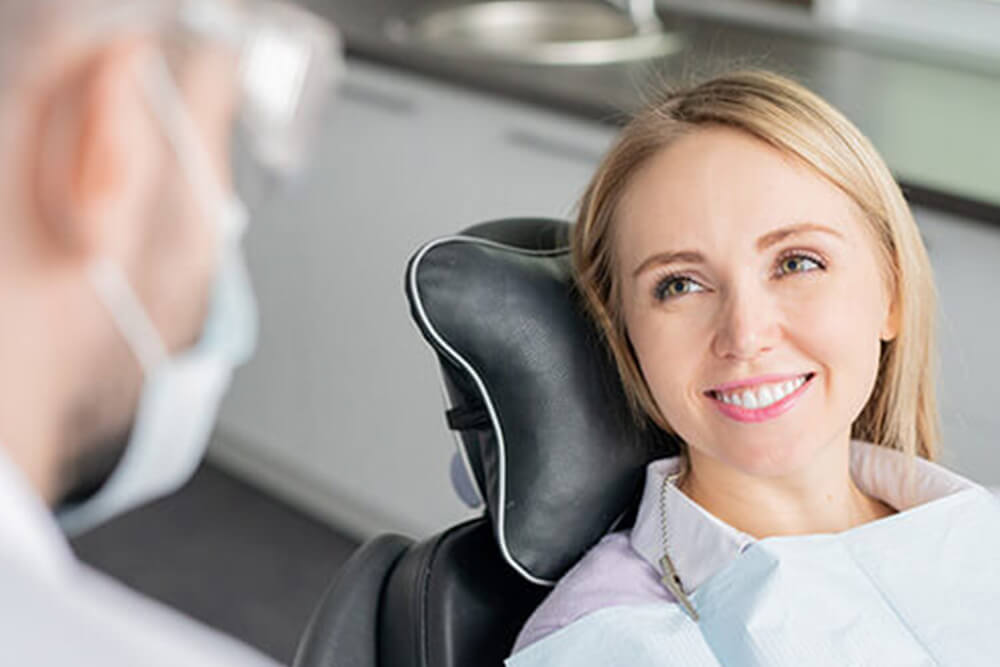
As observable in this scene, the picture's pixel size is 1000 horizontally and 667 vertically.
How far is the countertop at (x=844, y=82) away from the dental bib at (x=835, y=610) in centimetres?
67

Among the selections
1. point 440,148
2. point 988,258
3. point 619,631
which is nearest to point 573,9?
point 440,148

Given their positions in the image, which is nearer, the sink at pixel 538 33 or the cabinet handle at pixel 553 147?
the cabinet handle at pixel 553 147

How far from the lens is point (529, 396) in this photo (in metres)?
1.35

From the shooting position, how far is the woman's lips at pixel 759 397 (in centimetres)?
129

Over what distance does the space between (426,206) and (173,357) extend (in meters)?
1.88

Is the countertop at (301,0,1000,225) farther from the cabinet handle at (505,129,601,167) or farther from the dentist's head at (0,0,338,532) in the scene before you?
the dentist's head at (0,0,338,532)

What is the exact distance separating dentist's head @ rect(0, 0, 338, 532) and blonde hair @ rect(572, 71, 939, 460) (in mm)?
627

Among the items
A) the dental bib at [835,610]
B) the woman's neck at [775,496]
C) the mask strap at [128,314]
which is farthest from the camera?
the woman's neck at [775,496]

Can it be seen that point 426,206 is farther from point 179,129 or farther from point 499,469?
point 179,129

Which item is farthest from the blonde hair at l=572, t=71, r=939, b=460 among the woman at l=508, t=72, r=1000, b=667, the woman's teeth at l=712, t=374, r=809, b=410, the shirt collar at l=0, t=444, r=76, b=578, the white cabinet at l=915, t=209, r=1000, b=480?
the shirt collar at l=0, t=444, r=76, b=578

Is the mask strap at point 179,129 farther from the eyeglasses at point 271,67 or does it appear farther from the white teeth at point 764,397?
the white teeth at point 764,397

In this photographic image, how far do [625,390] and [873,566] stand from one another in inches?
10.2

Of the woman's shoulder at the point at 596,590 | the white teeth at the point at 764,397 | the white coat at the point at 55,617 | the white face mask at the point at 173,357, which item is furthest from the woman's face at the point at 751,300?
the white coat at the point at 55,617

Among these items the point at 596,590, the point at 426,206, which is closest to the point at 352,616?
the point at 596,590
